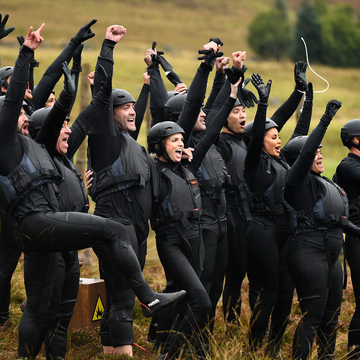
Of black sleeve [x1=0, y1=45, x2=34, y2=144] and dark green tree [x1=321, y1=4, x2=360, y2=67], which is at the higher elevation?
black sleeve [x1=0, y1=45, x2=34, y2=144]

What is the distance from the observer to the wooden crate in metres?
6.90

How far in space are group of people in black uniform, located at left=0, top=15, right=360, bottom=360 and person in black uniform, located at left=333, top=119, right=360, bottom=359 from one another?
2 centimetres

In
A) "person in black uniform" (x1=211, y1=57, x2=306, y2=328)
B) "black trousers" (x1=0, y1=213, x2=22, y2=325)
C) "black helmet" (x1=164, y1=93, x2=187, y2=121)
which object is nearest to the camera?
"black trousers" (x1=0, y1=213, x2=22, y2=325)

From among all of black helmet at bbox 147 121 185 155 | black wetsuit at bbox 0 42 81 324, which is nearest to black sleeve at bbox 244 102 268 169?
black helmet at bbox 147 121 185 155

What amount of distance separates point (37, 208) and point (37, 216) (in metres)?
0.07

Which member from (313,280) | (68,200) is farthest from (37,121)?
(313,280)

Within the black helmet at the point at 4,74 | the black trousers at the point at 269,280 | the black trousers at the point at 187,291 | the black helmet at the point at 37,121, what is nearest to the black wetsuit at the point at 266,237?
the black trousers at the point at 269,280

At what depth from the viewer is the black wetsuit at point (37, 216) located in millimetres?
4828

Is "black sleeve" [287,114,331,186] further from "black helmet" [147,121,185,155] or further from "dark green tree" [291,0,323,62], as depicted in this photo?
"dark green tree" [291,0,323,62]

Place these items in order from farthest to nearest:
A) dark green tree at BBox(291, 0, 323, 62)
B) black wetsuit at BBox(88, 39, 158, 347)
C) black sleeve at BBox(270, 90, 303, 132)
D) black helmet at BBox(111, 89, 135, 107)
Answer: dark green tree at BBox(291, 0, 323, 62) < black sleeve at BBox(270, 90, 303, 132) < black helmet at BBox(111, 89, 135, 107) < black wetsuit at BBox(88, 39, 158, 347)

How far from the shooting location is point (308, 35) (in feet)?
234

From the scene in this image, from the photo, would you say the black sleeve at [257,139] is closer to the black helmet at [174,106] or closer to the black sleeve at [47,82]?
the black helmet at [174,106]

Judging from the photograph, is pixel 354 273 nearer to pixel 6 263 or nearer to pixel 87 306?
pixel 87 306

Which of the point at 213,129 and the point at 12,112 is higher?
the point at 12,112
